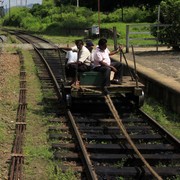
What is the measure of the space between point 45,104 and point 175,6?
11783 mm

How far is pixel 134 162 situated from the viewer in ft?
21.1

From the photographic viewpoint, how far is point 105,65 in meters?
9.65

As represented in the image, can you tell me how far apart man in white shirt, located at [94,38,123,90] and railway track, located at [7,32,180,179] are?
2.09 ft

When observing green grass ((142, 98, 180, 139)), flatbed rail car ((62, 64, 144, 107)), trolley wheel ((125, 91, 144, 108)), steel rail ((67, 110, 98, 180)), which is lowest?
green grass ((142, 98, 180, 139))

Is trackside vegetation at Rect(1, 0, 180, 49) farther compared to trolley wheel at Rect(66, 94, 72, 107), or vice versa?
trackside vegetation at Rect(1, 0, 180, 49)

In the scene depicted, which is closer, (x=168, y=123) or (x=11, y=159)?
(x=11, y=159)

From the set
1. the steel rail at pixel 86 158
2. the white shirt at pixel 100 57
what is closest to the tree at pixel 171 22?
the white shirt at pixel 100 57

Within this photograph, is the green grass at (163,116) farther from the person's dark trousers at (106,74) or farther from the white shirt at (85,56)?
the white shirt at (85,56)

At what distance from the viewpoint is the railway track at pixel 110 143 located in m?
6.04

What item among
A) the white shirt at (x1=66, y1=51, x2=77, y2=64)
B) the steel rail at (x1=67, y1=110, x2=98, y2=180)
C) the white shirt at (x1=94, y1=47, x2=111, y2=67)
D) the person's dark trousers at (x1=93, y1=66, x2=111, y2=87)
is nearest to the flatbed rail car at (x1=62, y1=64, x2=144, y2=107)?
the person's dark trousers at (x1=93, y1=66, x2=111, y2=87)

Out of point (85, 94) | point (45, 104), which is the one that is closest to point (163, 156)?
point (85, 94)

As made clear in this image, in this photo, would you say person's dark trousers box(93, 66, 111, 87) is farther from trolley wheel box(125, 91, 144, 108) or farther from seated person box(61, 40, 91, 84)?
trolley wheel box(125, 91, 144, 108)

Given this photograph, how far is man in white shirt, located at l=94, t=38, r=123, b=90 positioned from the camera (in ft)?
31.0

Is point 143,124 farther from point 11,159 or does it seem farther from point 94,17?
point 94,17
